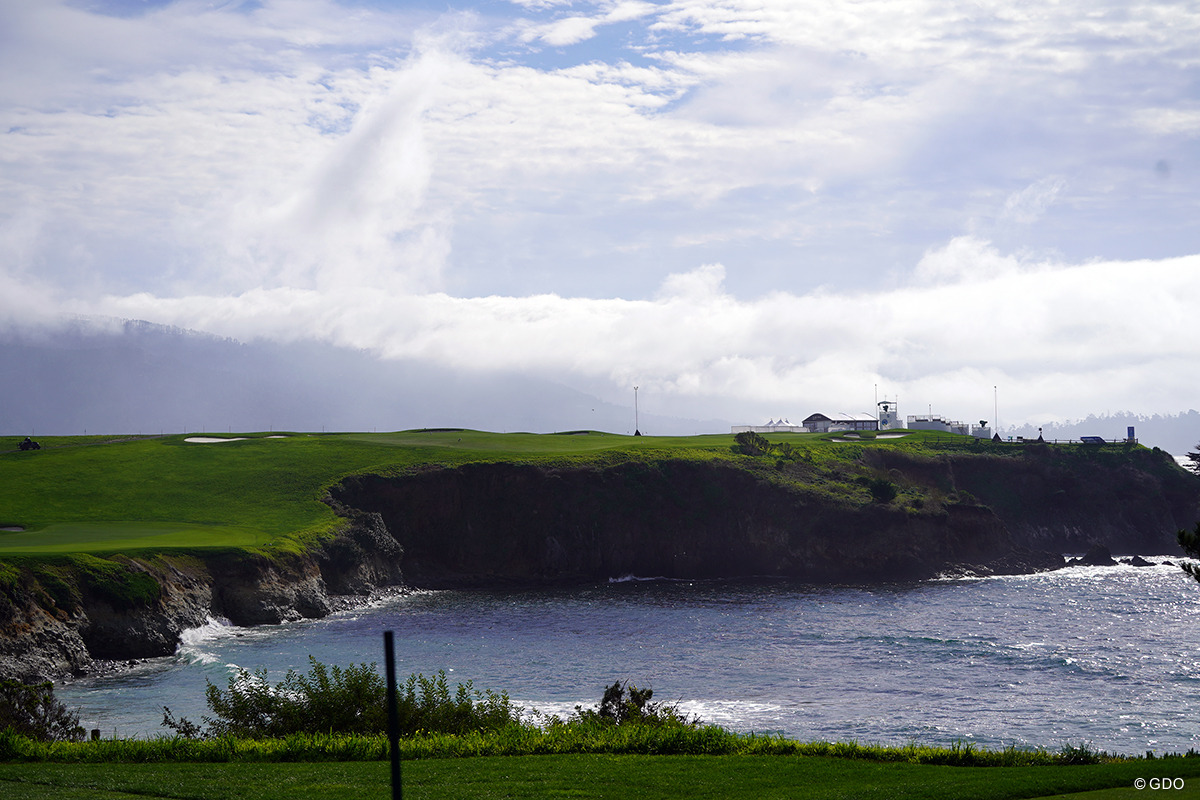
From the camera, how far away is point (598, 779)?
19.0 meters

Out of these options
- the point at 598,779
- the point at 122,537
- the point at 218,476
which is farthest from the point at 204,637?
the point at 598,779

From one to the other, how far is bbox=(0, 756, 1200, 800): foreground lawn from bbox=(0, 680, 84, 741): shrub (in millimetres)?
7611

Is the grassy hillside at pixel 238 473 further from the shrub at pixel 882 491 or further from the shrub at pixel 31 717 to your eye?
the shrub at pixel 31 717

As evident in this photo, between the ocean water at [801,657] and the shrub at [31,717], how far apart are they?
14.2 ft

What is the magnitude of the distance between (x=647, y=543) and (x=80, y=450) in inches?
2047

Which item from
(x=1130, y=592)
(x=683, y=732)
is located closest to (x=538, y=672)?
(x=683, y=732)

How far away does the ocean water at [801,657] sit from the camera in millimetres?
35531

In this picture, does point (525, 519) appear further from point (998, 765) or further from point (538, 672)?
point (998, 765)

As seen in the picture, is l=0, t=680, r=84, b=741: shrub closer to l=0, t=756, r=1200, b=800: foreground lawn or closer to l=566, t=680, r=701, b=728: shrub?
l=0, t=756, r=1200, b=800: foreground lawn

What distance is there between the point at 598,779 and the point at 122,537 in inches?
1939

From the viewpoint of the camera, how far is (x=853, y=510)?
82688 millimetres

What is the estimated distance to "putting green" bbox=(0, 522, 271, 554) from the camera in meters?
52.0

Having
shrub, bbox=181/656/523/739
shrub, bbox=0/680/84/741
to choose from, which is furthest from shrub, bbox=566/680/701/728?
shrub, bbox=0/680/84/741

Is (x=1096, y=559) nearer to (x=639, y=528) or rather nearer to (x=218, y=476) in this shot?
(x=639, y=528)
